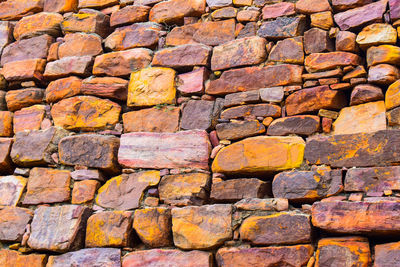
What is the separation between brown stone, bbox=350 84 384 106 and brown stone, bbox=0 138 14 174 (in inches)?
95.1

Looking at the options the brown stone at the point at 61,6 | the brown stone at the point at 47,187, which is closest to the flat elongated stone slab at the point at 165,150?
the brown stone at the point at 47,187

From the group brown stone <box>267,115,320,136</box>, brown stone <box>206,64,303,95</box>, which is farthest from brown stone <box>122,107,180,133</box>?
brown stone <box>267,115,320,136</box>

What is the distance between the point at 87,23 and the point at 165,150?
137cm

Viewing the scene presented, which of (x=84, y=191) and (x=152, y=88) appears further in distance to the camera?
(x=152, y=88)

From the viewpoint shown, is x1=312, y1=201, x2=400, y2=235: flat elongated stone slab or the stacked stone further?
the stacked stone

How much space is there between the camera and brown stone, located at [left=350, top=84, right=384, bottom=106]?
274 cm

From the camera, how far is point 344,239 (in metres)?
2.48

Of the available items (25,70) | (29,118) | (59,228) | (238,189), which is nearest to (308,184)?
(238,189)

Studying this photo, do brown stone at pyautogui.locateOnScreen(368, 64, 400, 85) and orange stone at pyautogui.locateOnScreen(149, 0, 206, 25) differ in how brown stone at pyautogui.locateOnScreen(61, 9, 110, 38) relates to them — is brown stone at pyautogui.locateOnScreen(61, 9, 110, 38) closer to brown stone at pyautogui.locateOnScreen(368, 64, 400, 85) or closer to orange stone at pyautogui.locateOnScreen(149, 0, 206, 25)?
orange stone at pyautogui.locateOnScreen(149, 0, 206, 25)

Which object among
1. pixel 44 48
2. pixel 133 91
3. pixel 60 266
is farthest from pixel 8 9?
pixel 60 266

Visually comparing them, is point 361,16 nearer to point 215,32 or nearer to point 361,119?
point 361,119

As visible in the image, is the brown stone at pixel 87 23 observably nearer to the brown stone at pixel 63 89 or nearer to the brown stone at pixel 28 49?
the brown stone at pixel 28 49

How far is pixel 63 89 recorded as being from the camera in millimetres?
3617

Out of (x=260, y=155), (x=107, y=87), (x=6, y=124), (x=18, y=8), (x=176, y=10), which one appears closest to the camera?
(x=260, y=155)
